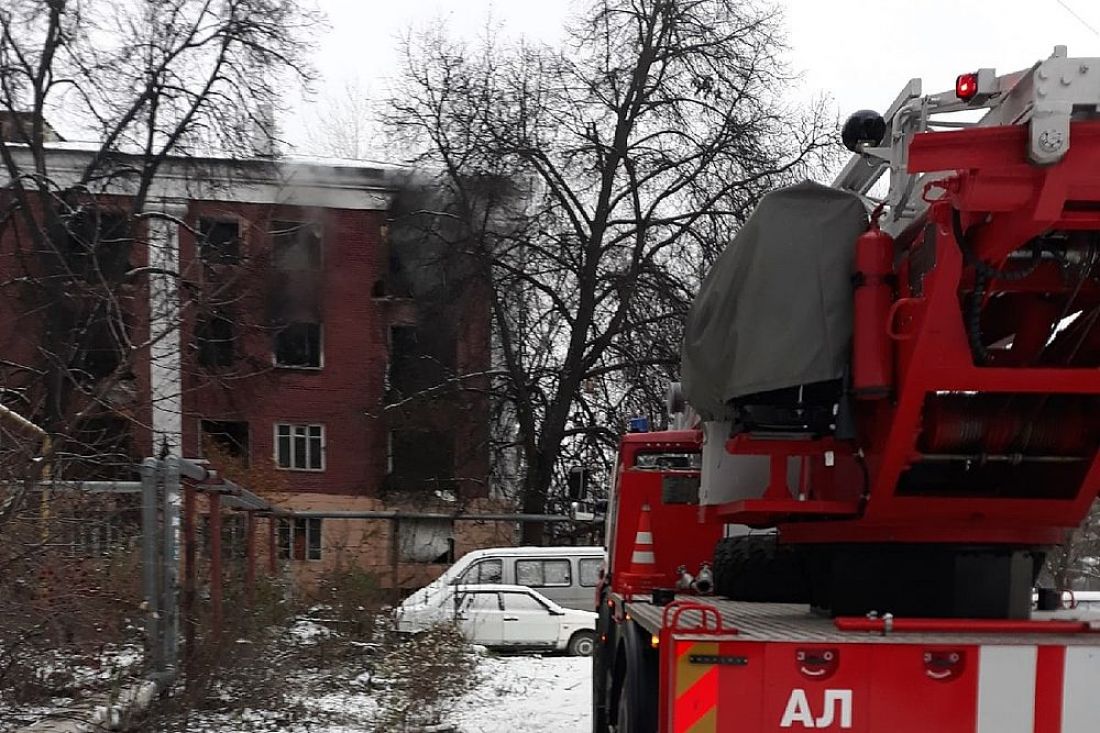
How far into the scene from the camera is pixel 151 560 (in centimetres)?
838

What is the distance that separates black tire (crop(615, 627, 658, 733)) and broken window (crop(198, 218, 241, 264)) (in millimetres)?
8875

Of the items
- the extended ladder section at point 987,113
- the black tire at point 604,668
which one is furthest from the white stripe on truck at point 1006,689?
the black tire at point 604,668

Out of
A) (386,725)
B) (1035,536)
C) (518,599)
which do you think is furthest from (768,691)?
(518,599)

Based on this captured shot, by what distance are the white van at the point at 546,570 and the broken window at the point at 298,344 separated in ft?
14.8

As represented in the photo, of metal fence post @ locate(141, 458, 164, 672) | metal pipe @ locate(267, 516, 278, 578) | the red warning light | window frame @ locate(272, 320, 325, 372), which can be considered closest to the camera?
the red warning light

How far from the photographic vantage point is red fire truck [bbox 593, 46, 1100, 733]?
4133 mm

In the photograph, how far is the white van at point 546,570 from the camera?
62.4 ft

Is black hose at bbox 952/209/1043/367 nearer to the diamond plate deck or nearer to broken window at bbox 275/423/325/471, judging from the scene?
the diamond plate deck

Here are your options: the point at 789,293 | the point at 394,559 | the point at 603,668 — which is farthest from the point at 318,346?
the point at 789,293

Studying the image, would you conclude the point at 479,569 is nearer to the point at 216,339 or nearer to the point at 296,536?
the point at 296,536

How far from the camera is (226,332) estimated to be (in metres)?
14.2

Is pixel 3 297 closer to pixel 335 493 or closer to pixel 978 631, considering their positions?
pixel 978 631

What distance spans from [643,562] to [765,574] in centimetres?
109

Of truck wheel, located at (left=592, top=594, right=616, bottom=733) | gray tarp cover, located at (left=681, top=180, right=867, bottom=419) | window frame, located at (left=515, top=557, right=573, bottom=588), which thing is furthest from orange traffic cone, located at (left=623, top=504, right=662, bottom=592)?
window frame, located at (left=515, top=557, right=573, bottom=588)
